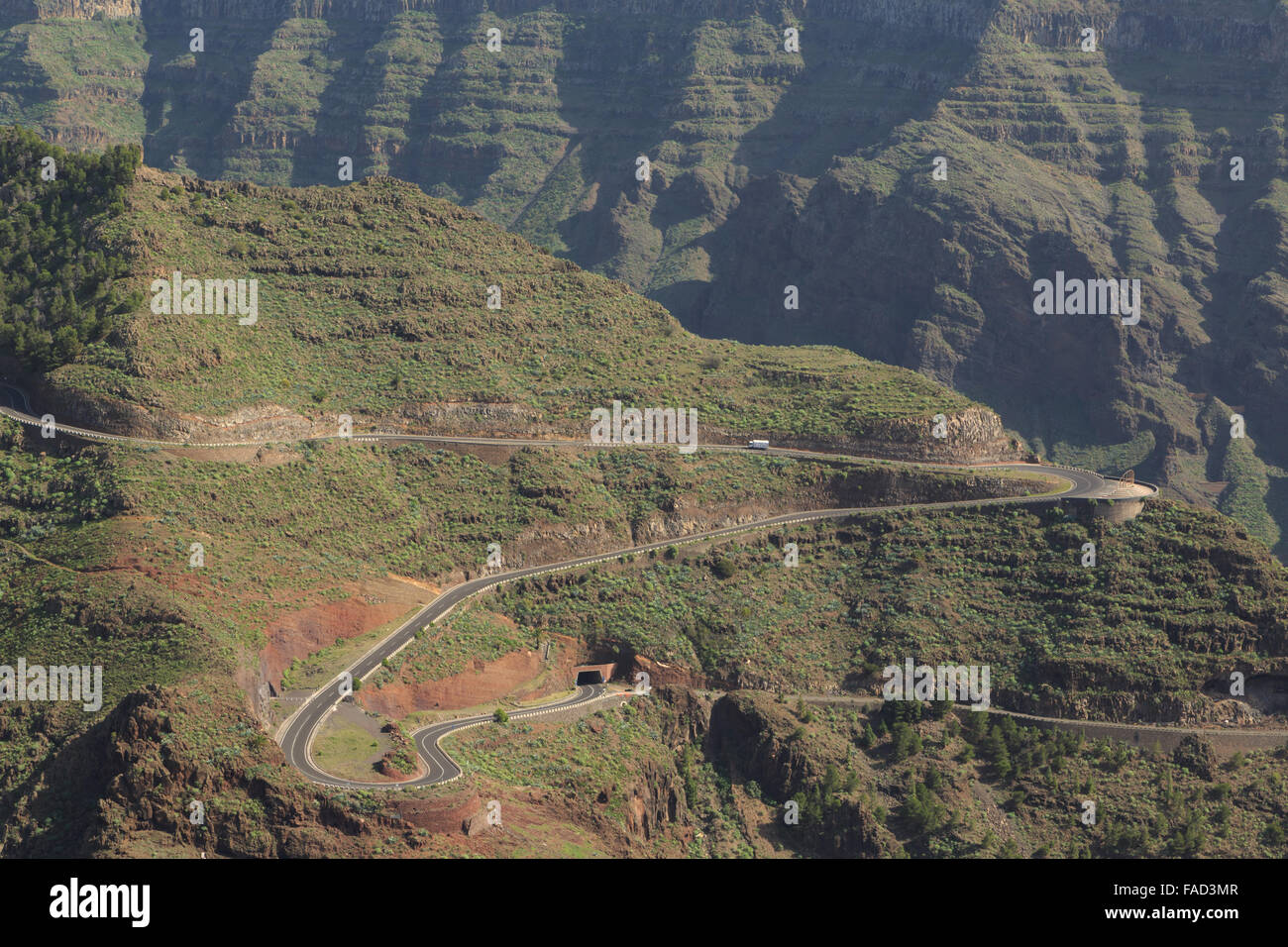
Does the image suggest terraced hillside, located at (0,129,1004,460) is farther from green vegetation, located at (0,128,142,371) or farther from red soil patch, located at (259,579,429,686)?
red soil patch, located at (259,579,429,686)

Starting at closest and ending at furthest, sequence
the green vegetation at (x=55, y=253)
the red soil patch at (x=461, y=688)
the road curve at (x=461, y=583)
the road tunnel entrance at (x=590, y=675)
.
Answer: the road curve at (x=461, y=583), the red soil patch at (x=461, y=688), the road tunnel entrance at (x=590, y=675), the green vegetation at (x=55, y=253)

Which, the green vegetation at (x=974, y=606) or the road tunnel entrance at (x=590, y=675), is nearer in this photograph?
the road tunnel entrance at (x=590, y=675)

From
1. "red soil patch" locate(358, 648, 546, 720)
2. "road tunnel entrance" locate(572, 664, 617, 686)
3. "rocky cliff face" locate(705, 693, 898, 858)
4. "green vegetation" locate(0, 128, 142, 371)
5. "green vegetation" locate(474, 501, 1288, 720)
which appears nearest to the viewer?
"red soil patch" locate(358, 648, 546, 720)

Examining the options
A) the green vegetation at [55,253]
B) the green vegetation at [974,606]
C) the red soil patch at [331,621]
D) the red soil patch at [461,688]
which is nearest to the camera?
the red soil patch at [461,688]

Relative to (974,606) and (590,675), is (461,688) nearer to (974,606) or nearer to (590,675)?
(590,675)

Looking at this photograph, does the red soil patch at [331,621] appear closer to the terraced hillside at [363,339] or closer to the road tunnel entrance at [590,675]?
the road tunnel entrance at [590,675]

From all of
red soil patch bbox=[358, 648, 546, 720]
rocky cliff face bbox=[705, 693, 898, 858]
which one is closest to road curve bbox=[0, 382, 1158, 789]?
red soil patch bbox=[358, 648, 546, 720]

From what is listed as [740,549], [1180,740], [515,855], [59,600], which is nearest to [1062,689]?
[1180,740]

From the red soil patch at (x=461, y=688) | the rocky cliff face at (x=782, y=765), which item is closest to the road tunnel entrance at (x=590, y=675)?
the red soil patch at (x=461, y=688)
